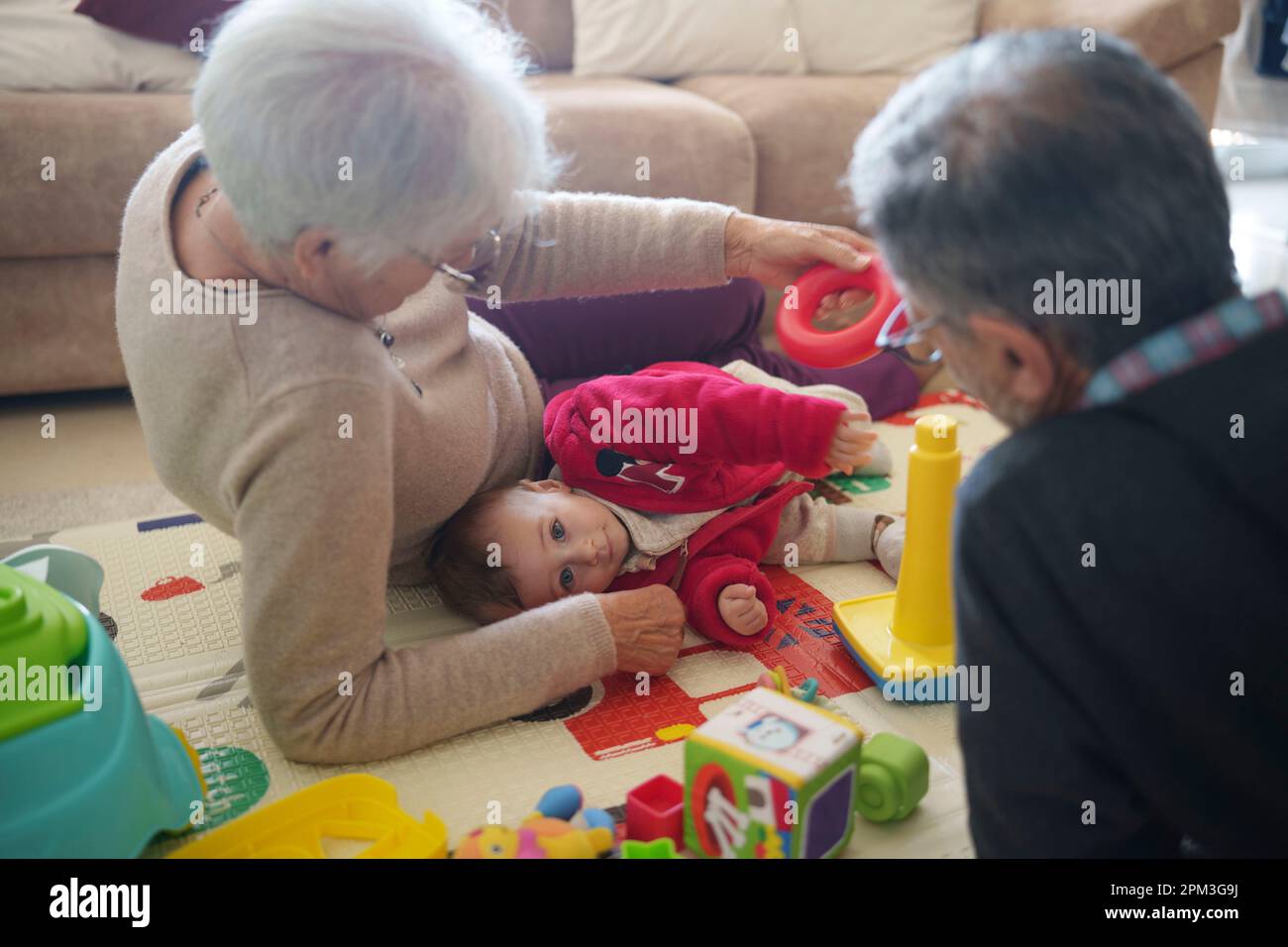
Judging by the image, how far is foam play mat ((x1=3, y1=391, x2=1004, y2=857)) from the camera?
1.01m

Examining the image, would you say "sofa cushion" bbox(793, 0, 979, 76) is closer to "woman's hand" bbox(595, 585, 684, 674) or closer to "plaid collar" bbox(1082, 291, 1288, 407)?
"woman's hand" bbox(595, 585, 684, 674)

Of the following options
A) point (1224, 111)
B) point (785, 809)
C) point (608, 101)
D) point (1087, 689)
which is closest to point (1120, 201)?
point (1087, 689)

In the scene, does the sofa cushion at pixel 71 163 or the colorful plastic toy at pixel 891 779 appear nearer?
the colorful plastic toy at pixel 891 779

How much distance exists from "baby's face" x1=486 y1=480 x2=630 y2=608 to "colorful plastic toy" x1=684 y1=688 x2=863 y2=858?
338mm

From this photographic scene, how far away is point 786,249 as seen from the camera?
1.26 m

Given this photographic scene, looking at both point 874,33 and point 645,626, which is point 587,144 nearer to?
point 874,33

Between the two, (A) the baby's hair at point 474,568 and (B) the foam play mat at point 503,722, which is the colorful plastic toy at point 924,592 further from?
(A) the baby's hair at point 474,568

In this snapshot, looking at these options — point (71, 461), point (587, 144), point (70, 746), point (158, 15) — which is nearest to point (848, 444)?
point (70, 746)

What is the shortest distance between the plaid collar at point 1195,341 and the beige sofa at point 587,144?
1.41 metres

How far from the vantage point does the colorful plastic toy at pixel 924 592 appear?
112cm

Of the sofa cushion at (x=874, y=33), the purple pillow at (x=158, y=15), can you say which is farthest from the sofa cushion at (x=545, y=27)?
the purple pillow at (x=158, y=15)
